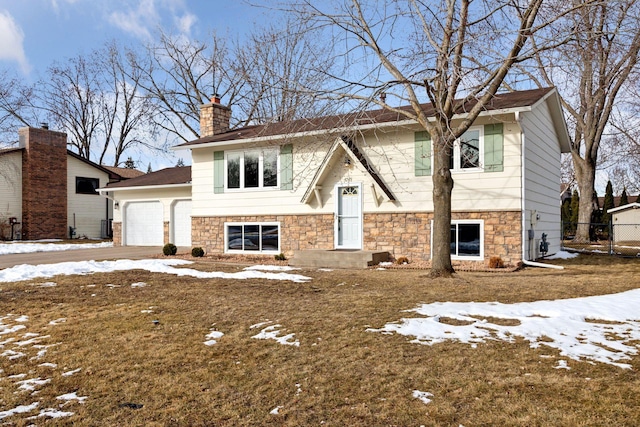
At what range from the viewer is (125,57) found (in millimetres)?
35250

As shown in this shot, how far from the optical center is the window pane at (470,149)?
12992 mm

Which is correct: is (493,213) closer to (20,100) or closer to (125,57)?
(125,57)

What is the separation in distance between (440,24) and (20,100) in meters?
34.4

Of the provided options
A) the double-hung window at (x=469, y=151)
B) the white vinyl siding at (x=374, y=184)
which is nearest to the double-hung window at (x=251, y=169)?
the white vinyl siding at (x=374, y=184)

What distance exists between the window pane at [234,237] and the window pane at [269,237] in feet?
3.32

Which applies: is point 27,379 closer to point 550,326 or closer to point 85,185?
point 550,326

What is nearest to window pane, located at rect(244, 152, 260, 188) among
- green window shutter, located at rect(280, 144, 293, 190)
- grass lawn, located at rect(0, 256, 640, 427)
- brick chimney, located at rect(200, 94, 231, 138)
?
green window shutter, located at rect(280, 144, 293, 190)

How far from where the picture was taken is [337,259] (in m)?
13.3

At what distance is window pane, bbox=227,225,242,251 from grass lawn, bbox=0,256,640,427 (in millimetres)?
8826

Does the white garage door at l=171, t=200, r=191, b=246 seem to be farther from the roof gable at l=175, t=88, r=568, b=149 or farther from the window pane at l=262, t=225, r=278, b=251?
the window pane at l=262, t=225, r=278, b=251

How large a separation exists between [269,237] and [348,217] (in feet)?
9.73

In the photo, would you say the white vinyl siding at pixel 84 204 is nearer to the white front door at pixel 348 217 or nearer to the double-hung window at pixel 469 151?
the white front door at pixel 348 217

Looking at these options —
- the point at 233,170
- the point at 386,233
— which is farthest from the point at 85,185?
the point at 386,233

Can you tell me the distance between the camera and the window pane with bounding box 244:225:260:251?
647 inches
